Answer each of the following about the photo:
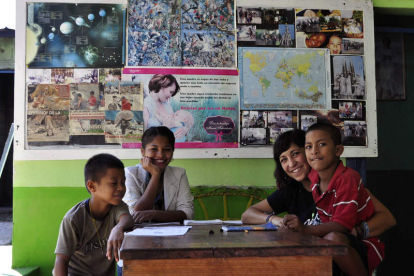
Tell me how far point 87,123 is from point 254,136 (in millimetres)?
1450

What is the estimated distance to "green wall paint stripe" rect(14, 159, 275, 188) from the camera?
325 centimetres

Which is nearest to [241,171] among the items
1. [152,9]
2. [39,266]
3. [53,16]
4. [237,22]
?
[237,22]

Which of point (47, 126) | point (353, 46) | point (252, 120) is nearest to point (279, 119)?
point (252, 120)

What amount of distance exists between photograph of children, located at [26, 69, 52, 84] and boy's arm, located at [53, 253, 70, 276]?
185cm

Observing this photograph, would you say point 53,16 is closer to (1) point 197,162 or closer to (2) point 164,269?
(1) point 197,162

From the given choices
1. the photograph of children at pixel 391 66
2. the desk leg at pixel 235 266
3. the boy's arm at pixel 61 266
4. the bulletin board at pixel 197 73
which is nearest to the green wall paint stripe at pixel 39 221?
the bulletin board at pixel 197 73

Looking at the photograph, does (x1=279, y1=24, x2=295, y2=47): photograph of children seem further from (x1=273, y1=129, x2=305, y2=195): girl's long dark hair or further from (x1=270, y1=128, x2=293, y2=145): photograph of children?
(x1=273, y1=129, x2=305, y2=195): girl's long dark hair

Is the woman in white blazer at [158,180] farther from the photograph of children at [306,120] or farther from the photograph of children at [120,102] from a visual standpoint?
the photograph of children at [306,120]

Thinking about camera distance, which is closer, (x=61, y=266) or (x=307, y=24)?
(x=61, y=266)

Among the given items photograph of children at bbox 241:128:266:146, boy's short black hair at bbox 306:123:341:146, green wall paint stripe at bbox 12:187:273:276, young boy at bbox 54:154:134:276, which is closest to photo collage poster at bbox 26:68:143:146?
green wall paint stripe at bbox 12:187:273:276

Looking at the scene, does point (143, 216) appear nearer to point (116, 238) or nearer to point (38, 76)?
point (116, 238)

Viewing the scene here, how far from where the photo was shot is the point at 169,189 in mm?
2619

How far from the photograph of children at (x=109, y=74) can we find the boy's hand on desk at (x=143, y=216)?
1.49 metres

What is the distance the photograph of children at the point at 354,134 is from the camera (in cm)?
347
